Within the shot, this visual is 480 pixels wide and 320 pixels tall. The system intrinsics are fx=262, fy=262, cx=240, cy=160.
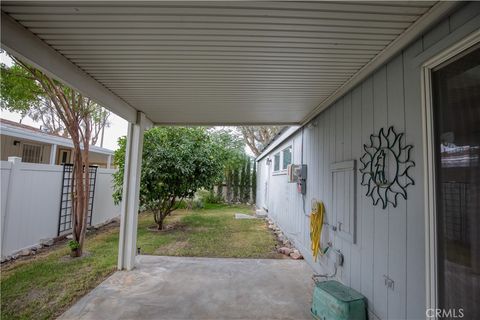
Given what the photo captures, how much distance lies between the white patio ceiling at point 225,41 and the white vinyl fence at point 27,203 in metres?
2.86

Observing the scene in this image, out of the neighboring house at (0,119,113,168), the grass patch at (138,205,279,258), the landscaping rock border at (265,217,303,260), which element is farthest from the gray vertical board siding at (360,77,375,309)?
the neighboring house at (0,119,113,168)

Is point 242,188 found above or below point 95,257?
above

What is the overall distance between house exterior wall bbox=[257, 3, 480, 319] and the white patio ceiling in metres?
0.17

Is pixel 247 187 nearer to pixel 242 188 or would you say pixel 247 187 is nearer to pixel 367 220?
pixel 242 188

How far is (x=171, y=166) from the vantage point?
6875 mm

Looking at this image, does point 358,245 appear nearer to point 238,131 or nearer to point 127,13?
point 127,13

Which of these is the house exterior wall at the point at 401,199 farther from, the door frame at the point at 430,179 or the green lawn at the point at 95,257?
the green lawn at the point at 95,257

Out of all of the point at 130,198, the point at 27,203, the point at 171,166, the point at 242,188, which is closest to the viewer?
the point at 130,198

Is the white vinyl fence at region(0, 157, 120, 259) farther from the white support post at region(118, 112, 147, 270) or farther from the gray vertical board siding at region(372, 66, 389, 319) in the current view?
the gray vertical board siding at region(372, 66, 389, 319)

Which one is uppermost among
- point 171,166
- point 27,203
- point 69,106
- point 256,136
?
point 256,136

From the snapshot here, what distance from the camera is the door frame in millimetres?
1808

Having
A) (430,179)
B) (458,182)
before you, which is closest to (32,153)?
(430,179)

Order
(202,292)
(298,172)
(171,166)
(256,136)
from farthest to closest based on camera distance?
1. (256,136)
2. (171,166)
3. (298,172)
4. (202,292)

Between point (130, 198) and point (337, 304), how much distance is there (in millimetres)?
3450
